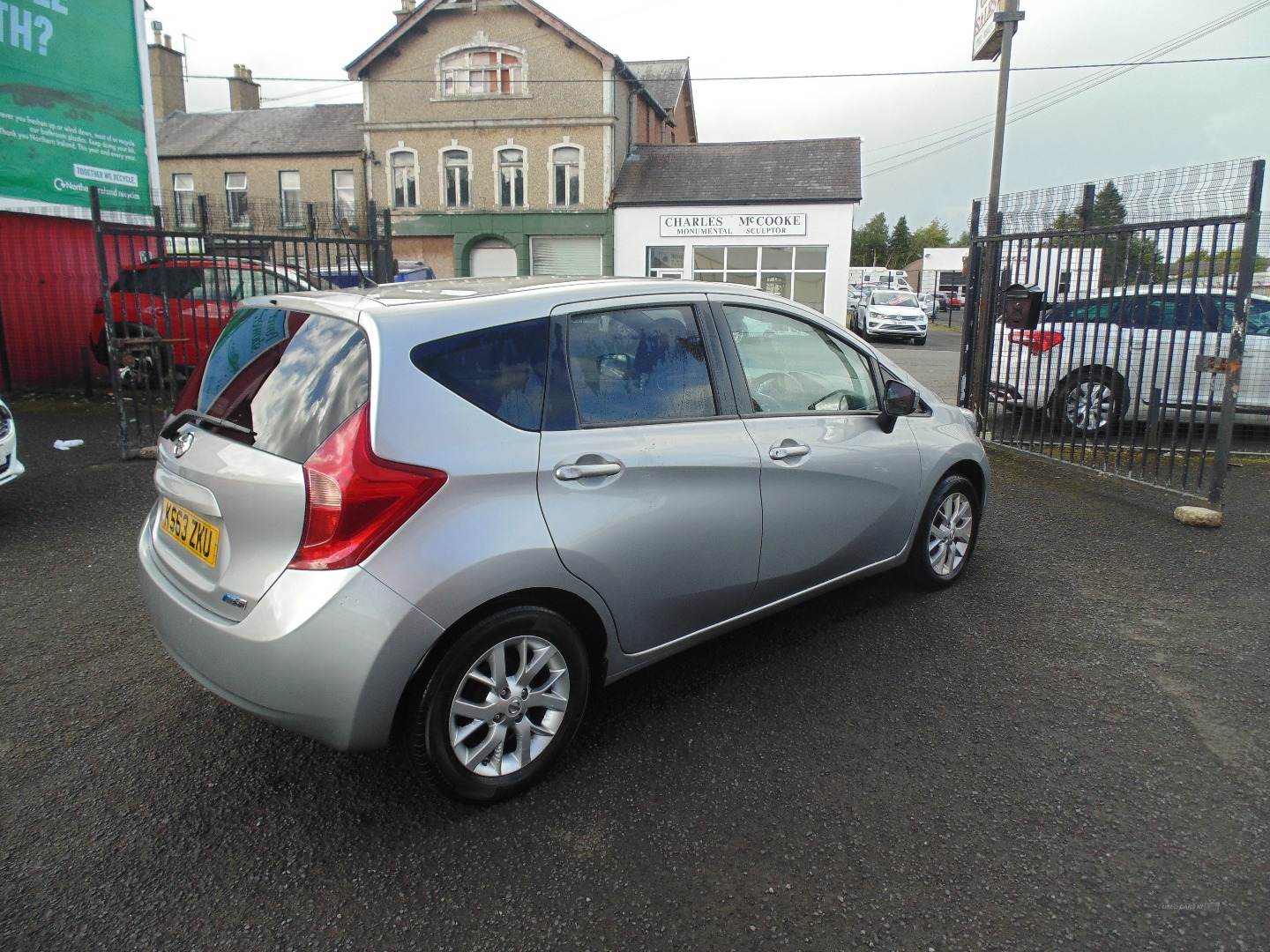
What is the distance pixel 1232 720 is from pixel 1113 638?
0.79 meters

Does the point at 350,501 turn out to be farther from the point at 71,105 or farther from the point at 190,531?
the point at 71,105

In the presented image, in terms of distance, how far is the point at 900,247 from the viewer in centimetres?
8906

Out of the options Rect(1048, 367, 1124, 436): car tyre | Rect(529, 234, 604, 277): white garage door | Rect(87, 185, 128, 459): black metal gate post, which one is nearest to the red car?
Rect(87, 185, 128, 459): black metal gate post

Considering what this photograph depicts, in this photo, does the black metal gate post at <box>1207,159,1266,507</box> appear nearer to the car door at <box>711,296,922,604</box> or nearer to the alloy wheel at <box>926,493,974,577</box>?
the alloy wheel at <box>926,493,974,577</box>

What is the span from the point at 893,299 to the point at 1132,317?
24973mm

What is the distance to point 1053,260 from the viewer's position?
7551 mm

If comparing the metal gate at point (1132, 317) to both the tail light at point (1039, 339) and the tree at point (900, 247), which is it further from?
the tree at point (900, 247)

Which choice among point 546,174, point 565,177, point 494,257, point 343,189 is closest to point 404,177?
point 343,189

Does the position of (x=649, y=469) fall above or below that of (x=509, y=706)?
above

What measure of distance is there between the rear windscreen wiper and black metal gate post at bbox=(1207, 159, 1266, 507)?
20.5 feet

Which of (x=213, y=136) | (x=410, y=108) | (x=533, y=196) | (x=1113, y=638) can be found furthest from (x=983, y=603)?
(x=213, y=136)

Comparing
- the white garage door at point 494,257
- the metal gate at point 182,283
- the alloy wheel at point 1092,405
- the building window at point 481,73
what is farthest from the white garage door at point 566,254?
the alloy wheel at point 1092,405

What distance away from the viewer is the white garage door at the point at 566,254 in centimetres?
3188

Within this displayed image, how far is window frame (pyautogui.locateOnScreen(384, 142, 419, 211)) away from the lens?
32125mm
